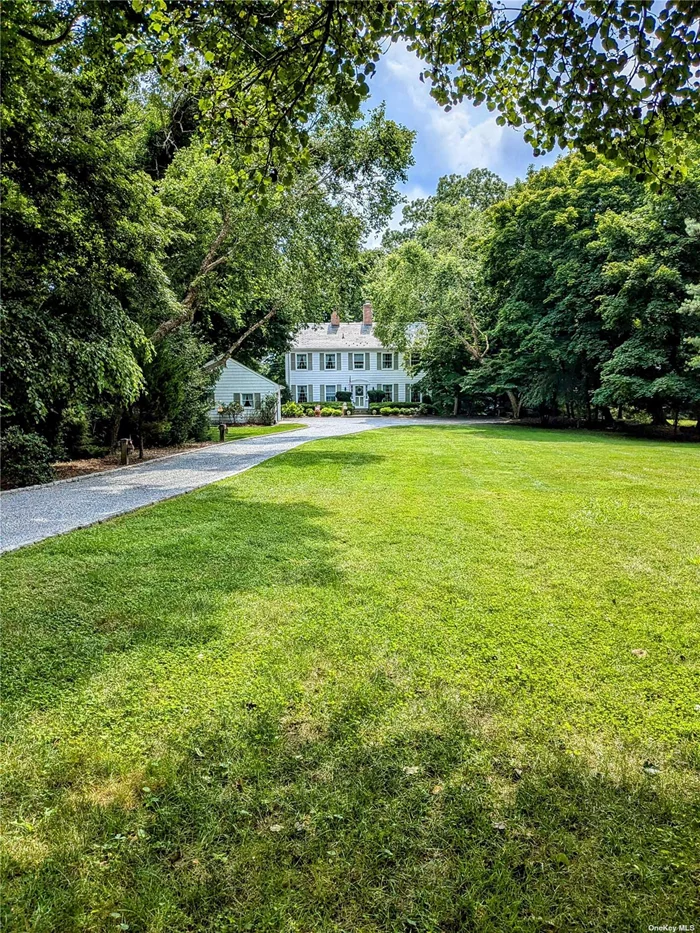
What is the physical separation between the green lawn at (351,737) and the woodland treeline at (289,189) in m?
3.15

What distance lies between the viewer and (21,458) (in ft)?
29.0

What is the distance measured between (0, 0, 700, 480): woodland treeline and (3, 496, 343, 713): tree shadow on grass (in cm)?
310

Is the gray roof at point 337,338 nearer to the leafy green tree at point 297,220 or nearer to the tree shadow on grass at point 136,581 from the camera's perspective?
the leafy green tree at point 297,220

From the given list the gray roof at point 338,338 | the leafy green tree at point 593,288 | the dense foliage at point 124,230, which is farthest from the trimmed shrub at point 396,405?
the dense foliage at point 124,230

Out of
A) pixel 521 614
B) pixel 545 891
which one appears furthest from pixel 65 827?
pixel 521 614

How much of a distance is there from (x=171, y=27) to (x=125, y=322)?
7222 mm

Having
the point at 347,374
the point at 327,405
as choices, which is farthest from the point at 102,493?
the point at 347,374

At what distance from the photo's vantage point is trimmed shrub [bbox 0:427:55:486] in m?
8.65

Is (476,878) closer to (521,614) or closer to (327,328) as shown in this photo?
(521,614)

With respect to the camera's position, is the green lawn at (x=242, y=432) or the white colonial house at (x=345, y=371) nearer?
the green lawn at (x=242, y=432)

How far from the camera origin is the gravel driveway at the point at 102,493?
6122 millimetres

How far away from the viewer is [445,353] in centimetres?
3231

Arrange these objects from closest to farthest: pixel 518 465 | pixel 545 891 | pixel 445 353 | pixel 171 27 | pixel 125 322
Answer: pixel 545 891 < pixel 171 27 < pixel 125 322 < pixel 518 465 < pixel 445 353

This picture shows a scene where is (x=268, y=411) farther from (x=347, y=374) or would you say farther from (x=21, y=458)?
(x=21, y=458)
